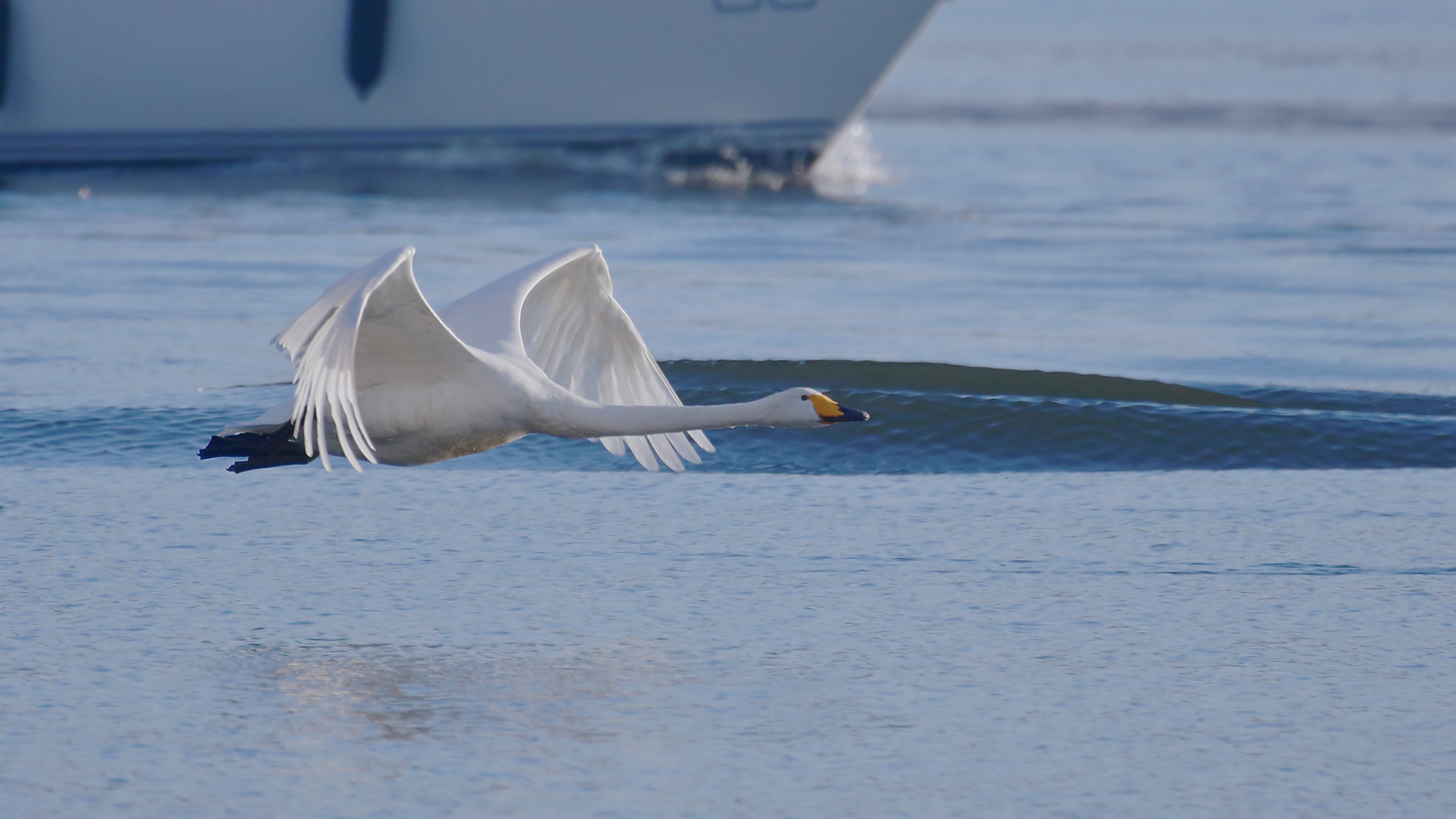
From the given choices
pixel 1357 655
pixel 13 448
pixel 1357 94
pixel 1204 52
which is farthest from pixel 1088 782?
pixel 1204 52

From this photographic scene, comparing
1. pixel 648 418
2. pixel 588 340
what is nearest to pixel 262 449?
pixel 648 418

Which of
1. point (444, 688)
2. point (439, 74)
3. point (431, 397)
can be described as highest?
point (439, 74)

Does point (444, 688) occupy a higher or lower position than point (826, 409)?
lower

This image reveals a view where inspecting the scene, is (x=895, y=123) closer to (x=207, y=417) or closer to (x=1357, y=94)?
(x=1357, y=94)

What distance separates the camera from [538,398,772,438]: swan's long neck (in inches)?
258

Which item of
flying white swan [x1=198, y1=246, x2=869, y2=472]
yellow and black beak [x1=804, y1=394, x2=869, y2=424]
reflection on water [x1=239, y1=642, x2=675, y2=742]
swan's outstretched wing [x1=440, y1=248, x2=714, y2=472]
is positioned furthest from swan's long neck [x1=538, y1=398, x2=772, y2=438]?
reflection on water [x1=239, y1=642, x2=675, y2=742]

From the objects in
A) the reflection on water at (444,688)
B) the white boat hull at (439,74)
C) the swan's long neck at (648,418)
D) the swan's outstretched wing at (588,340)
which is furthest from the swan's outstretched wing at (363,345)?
the white boat hull at (439,74)

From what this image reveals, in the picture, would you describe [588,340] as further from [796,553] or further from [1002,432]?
[1002,432]

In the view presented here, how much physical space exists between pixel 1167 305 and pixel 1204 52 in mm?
40423

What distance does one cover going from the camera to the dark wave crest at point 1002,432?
832 cm

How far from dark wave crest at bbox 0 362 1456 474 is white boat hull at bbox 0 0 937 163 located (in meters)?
13.6

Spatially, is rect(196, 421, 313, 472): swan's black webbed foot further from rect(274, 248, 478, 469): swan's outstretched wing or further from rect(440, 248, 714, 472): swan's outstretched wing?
rect(440, 248, 714, 472): swan's outstretched wing

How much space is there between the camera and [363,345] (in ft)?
21.8

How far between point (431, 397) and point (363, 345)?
0.30 metres
